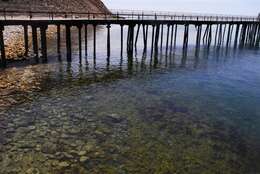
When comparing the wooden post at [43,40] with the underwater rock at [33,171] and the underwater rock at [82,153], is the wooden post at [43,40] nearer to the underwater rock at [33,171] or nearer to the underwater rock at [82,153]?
the underwater rock at [82,153]

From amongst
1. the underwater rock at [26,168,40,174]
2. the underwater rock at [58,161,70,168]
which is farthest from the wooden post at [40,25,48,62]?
the underwater rock at [26,168,40,174]

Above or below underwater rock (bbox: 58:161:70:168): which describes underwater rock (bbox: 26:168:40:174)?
below

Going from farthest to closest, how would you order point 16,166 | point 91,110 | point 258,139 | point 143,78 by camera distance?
point 143,78 < point 91,110 < point 258,139 < point 16,166

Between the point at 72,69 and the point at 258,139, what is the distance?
17.3m

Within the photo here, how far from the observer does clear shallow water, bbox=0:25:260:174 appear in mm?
11203

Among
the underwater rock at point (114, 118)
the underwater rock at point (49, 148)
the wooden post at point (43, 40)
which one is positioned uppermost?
the wooden post at point (43, 40)

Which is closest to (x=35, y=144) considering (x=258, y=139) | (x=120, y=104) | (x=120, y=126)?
(x=120, y=126)

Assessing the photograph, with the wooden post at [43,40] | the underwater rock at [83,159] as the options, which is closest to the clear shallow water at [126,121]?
the underwater rock at [83,159]

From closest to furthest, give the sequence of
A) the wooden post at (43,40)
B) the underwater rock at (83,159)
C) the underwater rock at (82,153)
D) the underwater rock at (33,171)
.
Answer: the underwater rock at (33,171), the underwater rock at (83,159), the underwater rock at (82,153), the wooden post at (43,40)

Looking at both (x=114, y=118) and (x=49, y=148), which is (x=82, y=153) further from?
(x=114, y=118)

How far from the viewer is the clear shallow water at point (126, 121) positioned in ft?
36.8

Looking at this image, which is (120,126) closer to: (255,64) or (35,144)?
(35,144)

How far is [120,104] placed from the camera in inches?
692

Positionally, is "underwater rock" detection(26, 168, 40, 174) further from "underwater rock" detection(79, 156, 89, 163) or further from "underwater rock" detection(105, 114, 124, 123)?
"underwater rock" detection(105, 114, 124, 123)
